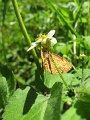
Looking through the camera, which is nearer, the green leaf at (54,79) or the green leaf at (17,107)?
the green leaf at (17,107)

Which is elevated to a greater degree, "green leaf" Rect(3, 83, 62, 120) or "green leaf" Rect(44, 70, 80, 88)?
"green leaf" Rect(3, 83, 62, 120)

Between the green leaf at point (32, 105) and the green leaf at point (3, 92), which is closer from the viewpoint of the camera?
the green leaf at point (32, 105)

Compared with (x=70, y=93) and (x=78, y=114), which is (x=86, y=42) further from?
(x=78, y=114)

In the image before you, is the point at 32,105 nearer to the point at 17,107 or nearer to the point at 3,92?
the point at 17,107

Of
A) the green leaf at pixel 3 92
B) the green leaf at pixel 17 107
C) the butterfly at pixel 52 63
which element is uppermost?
the butterfly at pixel 52 63

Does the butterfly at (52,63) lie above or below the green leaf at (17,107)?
above

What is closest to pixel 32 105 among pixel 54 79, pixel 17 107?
pixel 17 107

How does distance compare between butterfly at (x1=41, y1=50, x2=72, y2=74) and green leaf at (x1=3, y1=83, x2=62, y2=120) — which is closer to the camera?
green leaf at (x1=3, y1=83, x2=62, y2=120)

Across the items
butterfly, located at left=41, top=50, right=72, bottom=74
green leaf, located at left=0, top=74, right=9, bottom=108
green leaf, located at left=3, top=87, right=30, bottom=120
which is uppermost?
butterfly, located at left=41, top=50, right=72, bottom=74
